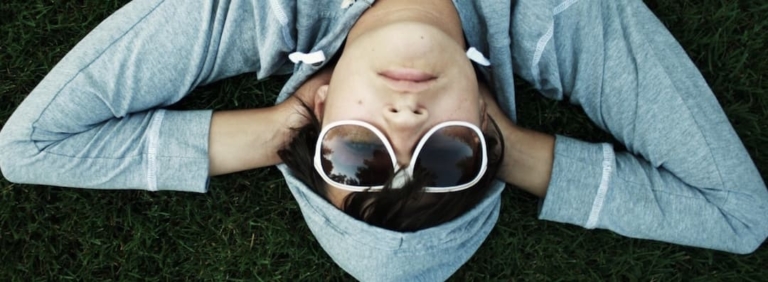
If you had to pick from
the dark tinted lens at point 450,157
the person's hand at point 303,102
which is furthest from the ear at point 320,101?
the dark tinted lens at point 450,157

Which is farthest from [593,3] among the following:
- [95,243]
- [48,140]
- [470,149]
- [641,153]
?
[95,243]

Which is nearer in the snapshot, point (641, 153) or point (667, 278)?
point (641, 153)

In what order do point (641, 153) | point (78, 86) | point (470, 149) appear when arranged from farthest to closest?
1. point (641, 153)
2. point (78, 86)
3. point (470, 149)

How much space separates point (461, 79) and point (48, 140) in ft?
4.96

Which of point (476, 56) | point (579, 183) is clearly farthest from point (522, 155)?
point (476, 56)

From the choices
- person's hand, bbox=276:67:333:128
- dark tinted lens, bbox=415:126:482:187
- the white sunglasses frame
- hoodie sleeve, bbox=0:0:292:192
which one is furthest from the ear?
dark tinted lens, bbox=415:126:482:187

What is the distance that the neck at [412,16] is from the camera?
7.45ft

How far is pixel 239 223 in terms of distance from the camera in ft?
9.65

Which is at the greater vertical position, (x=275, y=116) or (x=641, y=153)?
(x=275, y=116)

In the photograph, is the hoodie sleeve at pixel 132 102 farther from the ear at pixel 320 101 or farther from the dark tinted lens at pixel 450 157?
the dark tinted lens at pixel 450 157

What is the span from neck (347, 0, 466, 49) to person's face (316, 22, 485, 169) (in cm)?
12

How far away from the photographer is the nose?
2008 mm

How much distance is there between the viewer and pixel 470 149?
209cm

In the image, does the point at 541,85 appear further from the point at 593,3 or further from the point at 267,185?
the point at 267,185
